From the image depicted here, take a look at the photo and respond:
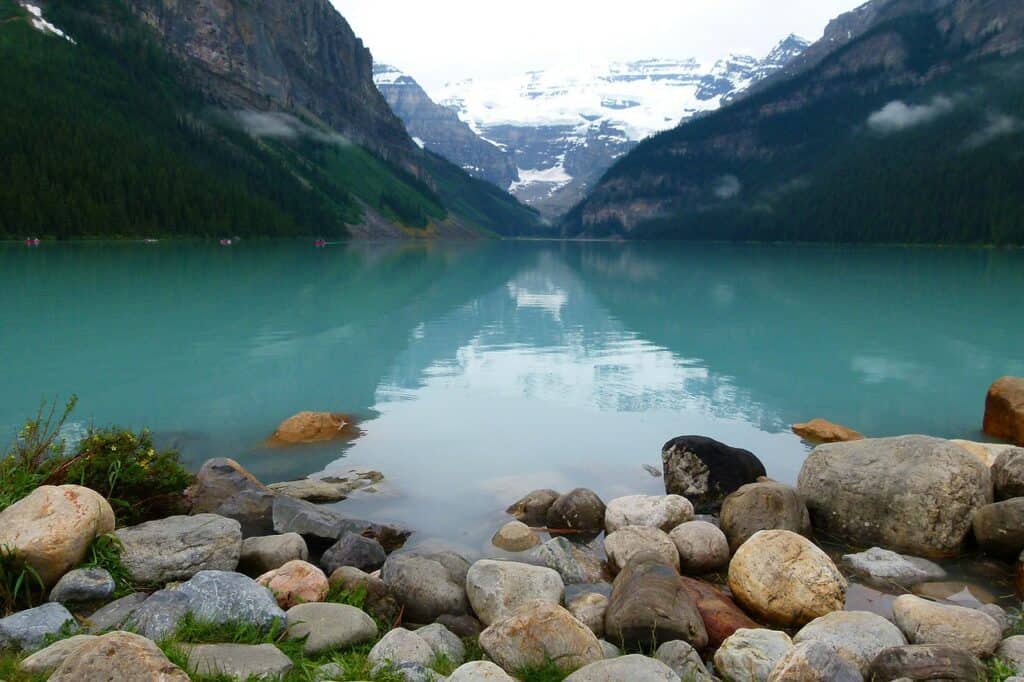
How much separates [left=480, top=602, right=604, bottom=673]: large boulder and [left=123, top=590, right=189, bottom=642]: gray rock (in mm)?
3009

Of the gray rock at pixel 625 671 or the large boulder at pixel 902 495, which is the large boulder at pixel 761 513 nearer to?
the large boulder at pixel 902 495

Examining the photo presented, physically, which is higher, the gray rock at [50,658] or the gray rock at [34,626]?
the gray rock at [50,658]

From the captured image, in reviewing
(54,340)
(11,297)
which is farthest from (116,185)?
(54,340)

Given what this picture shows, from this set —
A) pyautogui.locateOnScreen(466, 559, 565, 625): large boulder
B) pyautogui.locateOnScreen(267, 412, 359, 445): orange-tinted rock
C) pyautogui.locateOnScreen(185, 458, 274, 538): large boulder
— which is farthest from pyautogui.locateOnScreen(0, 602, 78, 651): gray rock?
pyautogui.locateOnScreen(267, 412, 359, 445): orange-tinted rock

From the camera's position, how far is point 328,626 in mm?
7316

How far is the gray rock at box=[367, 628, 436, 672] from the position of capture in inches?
264

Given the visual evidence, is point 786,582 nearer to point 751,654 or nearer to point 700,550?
point 700,550

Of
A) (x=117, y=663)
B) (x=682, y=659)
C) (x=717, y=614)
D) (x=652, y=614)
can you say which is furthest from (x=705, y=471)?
(x=117, y=663)

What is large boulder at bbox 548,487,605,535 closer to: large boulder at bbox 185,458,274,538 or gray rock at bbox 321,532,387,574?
gray rock at bbox 321,532,387,574

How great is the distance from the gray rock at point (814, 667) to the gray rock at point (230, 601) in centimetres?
484

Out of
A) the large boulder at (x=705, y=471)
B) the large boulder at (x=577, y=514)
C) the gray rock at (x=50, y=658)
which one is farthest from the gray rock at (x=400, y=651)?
the large boulder at (x=705, y=471)

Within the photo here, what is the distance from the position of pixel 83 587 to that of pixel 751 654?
277 inches

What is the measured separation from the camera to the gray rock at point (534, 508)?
1219 cm

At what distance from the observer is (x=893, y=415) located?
20.0 meters
